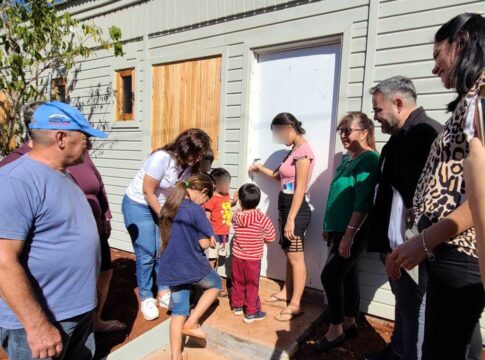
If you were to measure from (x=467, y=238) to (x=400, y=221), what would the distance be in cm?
73

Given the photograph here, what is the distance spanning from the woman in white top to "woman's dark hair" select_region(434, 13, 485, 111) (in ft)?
6.63

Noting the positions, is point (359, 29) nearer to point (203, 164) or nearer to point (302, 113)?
point (302, 113)

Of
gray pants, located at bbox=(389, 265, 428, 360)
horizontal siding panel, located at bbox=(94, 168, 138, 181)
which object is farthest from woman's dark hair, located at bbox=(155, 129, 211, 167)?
horizontal siding panel, located at bbox=(94, 168, 138, 181)

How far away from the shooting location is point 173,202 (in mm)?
2689

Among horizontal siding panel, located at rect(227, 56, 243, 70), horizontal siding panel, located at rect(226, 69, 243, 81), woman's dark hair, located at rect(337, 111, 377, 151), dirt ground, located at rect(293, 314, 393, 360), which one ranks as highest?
horizontal siding panel, located at rect(227, 56, 243, 70)

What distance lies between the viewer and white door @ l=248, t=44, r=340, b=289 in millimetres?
3391

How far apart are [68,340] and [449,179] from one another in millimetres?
1920

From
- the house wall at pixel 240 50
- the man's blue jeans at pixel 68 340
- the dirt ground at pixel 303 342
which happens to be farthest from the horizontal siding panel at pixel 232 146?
the man's blue jeans at pixel 68 340

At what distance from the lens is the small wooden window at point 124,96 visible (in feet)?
17.1

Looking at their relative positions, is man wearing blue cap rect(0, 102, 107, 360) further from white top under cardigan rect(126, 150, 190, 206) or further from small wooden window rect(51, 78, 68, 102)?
small wooden window rect(51, 78, 68, 102)

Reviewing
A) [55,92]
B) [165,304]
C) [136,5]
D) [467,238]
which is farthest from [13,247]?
[55,92]

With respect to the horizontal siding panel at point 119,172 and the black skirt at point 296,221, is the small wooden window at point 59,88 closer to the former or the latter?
the horizontal siding panel at point 119,172

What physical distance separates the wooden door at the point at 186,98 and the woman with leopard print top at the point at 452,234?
10.2 ft

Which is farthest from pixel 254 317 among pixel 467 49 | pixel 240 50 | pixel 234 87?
pixel 240 50
